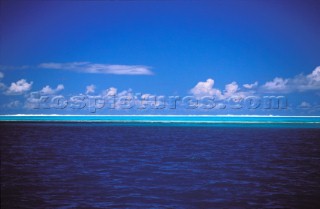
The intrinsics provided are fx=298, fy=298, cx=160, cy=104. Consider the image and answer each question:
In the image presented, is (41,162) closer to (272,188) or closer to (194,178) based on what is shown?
(194,178)

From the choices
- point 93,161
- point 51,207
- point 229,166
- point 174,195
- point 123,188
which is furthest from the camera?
point 93,161

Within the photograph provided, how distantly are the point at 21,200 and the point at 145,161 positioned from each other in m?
16.3

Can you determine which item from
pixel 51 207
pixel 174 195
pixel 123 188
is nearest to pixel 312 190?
pixel 174 195

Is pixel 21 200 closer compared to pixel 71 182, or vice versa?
pixel 21 200

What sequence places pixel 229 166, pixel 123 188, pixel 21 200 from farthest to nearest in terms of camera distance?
pixel 229 166 < pixel 123 188 < pixel 21 200

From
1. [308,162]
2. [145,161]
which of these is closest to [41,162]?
[145,161]

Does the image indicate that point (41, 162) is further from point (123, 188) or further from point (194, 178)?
point (194, 178)

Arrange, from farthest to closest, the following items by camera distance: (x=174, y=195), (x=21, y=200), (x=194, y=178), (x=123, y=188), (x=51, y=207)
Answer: (x=194, y=178) < (x=123, y=188) < (x=174, y=195) < (x=21, y=200) < (x=51, y=207)

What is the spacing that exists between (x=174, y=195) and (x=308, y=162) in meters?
20.8

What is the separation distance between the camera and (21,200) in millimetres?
16453

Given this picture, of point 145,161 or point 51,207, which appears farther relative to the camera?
point 145,161

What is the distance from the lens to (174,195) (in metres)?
18.1

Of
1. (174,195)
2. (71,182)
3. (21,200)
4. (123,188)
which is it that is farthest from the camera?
(71,182)

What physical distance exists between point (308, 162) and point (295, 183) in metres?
12.2
